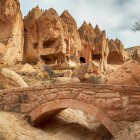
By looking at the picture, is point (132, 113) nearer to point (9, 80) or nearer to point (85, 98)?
point (85, 98)

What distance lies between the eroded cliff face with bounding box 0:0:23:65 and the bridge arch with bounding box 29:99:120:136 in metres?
15.6

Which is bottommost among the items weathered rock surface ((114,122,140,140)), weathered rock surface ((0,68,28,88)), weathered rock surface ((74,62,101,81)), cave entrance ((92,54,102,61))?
weathered rock surface ((114,122,140,140))

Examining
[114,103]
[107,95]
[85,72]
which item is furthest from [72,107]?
[85,72]

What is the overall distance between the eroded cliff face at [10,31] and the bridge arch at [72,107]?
1564 centimetres

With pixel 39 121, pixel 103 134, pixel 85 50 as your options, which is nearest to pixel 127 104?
pixel 103 134

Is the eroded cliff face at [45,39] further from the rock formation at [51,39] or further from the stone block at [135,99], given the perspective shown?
the stone block at [135,99]

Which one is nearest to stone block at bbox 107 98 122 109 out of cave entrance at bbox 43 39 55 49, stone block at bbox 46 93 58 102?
stone block at bbox 46 93 58 102

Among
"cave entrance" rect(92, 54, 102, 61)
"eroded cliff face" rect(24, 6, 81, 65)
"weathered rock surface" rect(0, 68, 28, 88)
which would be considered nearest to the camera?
"weathered rock surface" rect(0, 68, 28, 88)

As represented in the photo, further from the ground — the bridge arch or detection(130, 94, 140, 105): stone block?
detection(130, 94, 140, 105): stone block

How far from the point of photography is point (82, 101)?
754 cm

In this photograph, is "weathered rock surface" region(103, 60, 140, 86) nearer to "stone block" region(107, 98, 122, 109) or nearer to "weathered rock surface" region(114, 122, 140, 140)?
"stone block" region(107, 98, 122, 109)

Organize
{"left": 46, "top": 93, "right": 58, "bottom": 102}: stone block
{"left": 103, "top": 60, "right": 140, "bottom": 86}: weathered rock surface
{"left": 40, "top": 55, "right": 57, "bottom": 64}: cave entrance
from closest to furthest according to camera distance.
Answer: {"left": 46, "top": 93, "right": 58, "bottom": 102}: stone block < {"left": 103, "top": 60, "right": 140, "bottom": 86}: weathered rock surface < {"left": 40, "top": 55, "right": 57, "bottom": 64}: cave entrance

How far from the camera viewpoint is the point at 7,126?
7.52 m

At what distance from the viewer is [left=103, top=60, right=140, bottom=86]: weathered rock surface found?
8750 millimetres
